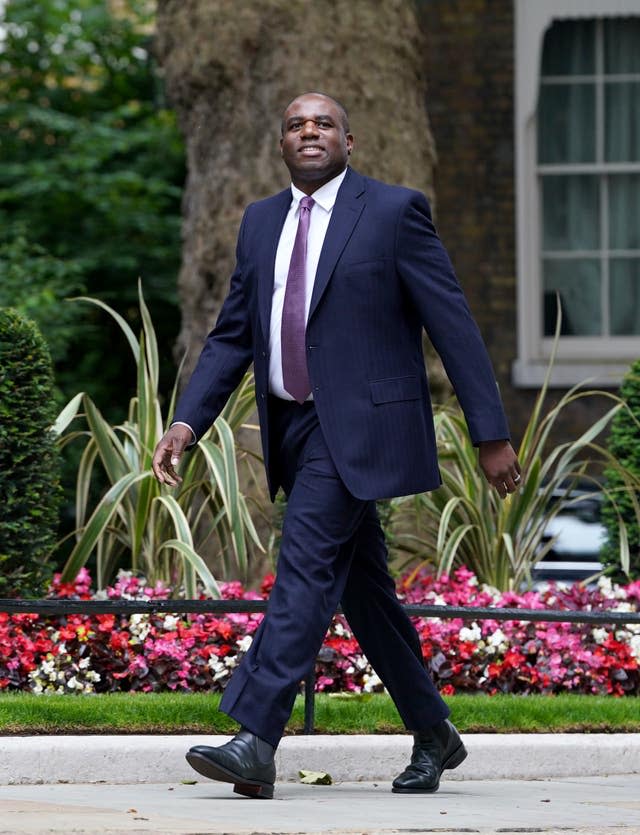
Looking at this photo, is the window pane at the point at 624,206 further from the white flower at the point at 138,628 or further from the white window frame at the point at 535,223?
the white flower at the point at 138,628

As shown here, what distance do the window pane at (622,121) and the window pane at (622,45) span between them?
13 centimetres

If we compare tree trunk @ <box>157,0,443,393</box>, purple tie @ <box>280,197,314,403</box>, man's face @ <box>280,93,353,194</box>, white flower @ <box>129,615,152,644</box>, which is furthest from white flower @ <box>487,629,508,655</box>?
tree trunk @ <box>157,0,443,393</box>

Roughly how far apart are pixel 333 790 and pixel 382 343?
4.51 feet

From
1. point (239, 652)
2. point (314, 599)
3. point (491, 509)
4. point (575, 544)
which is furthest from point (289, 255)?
point (575, 544)

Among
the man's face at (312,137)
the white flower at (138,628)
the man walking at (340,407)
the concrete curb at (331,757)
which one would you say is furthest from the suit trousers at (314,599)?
the white flower at (138,628)

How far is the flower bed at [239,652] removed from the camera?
20.0ft

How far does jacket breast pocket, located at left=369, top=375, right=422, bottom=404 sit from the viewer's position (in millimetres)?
4719

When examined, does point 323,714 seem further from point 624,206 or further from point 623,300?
point 624,206

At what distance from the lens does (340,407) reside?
4.68 metres

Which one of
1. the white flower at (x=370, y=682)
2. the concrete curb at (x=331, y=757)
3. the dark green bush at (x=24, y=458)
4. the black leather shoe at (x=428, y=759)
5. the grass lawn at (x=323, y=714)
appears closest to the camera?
the black leather shoe at (x=428, y=759)

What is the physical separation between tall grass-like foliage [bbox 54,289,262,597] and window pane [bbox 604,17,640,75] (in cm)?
703

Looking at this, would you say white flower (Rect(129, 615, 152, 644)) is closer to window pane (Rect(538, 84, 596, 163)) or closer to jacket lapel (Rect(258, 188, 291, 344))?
jacket lapel (Rect(258, 188, 291, 344))

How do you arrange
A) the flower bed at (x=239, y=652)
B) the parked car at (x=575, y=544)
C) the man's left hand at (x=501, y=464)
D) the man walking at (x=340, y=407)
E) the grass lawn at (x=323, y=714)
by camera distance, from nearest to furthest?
the man walking at (x=340, y=407)
the man's left hand at (x=501, y=464)
the grass lawn at (x=323, y=714)
the flower bed at (x=239, y=652)
the parked car at (x=575, y=544)

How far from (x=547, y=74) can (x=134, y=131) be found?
11.9ft
